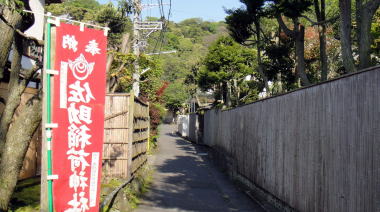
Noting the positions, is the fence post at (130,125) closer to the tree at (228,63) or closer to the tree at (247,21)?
the tree at (247,21)

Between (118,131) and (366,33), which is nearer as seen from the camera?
(366,33)

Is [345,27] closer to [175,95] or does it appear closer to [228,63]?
[228,63]

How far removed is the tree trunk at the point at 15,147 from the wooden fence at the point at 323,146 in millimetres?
4930

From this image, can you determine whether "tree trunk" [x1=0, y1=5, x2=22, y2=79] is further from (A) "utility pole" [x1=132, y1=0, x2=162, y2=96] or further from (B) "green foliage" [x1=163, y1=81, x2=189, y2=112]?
(B) "green foliage" [x1=163, y1=81, x2=189, y2=112]

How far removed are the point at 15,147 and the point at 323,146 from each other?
5.44m

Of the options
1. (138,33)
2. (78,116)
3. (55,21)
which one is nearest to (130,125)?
(78,116)

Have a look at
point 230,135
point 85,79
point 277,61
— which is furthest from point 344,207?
point 277,61

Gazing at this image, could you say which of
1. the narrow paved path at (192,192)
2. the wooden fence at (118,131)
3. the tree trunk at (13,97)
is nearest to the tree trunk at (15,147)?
the tree trunk at (13,97)

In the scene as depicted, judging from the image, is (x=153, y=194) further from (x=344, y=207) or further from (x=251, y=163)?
(x=344, y=207)

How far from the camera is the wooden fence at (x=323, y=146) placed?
626 centimetres

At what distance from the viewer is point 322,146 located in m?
8.03

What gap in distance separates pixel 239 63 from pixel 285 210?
73.3ft

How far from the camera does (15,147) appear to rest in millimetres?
6184

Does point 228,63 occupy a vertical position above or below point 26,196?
above
